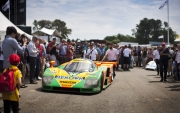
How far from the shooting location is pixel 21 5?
29531 millimetres

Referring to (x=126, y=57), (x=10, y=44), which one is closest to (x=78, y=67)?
(x=10, y=44)

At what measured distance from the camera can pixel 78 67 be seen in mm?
8875

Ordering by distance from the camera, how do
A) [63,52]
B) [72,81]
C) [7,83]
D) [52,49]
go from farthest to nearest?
1. [63,52]
2. [52,49]
3. [72,81]
4. [7,83]

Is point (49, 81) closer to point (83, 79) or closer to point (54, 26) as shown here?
point (83, 79)

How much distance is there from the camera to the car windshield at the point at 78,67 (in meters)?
8.76

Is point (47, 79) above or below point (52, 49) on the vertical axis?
below

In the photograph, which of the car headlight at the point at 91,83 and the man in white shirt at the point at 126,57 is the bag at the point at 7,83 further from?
the man in white shirt at the point at 126,57

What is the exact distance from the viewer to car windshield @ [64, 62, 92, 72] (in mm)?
8758

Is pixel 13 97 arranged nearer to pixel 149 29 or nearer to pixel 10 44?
pixel 10 44

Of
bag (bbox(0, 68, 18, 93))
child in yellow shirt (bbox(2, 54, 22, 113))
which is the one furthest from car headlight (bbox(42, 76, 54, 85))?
bag (bbox(0, 68, 18, 93))

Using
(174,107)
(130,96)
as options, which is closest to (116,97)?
(130,96)

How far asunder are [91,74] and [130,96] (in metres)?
1.48

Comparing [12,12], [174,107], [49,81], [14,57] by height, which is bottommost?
[174,107]

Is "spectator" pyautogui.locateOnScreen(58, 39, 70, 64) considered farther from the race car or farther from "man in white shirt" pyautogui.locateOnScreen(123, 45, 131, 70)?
"man in white shirt" pyautogui.locateOnScreen(123, 45, 131, 70)
